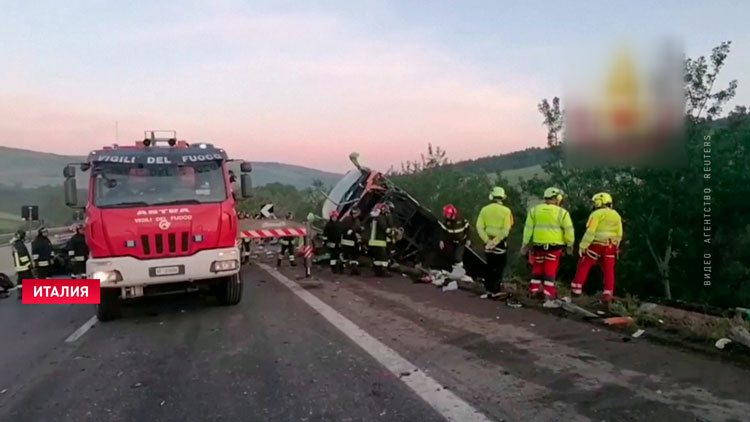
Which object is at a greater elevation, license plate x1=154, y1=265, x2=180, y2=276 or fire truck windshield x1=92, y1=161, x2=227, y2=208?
fire truck windshield x1=92, y1=161, x2=227, y2=208

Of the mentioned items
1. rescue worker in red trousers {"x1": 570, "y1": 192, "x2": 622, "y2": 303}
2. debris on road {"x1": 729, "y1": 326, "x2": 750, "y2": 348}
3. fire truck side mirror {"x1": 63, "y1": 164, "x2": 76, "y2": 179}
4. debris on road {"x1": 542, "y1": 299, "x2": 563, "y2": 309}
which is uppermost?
fire truck side mirror {"x1": 63, "y1": 164, "x2": 76, "y2": 179}

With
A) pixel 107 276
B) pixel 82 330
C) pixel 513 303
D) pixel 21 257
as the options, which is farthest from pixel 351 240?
pixel 21 257

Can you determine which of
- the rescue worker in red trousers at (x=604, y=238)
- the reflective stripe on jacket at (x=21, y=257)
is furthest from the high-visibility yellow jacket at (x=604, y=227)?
the reflective stripe on jacket at (x=21, y=257)

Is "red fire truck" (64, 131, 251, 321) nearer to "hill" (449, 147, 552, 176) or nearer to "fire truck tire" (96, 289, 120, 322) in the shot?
"fire truck tire" (96, 289, 120, 322)

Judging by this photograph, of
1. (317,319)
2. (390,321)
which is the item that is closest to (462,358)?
(390,321)

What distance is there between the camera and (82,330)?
869 cm

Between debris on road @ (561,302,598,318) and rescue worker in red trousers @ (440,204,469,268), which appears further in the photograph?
rescue worker in red trousers @ (440,204,469,268)

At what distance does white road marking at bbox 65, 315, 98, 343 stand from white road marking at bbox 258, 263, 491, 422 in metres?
3.17

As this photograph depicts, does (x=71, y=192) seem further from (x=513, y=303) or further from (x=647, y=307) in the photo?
(x=647, y=307)

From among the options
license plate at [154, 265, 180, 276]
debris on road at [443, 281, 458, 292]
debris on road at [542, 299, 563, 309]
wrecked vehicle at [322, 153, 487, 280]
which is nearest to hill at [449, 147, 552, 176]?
wrecked vehicle at [322, 153, 487, 280]

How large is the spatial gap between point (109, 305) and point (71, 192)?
1.71 metres

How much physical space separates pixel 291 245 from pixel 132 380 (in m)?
12.6

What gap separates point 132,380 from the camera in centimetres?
586

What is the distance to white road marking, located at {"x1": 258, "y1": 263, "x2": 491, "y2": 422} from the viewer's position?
452cm
